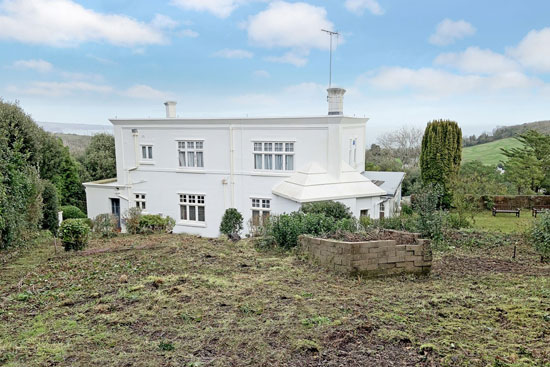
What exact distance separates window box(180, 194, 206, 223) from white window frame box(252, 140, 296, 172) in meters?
3.70

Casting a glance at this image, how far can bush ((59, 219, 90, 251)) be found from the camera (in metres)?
10.3

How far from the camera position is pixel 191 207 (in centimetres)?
2052

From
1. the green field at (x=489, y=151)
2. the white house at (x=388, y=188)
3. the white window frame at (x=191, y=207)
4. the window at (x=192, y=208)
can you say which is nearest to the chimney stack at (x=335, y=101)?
the white house at (x=388, y=188)

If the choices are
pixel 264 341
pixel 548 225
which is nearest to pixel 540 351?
pixel 264 341

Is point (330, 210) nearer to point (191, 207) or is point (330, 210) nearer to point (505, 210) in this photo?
point (191, 207)

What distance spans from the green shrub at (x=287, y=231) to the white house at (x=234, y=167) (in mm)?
5018

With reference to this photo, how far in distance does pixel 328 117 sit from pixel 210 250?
9.22m

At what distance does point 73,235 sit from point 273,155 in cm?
997

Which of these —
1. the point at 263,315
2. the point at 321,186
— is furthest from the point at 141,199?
the point at 263,315

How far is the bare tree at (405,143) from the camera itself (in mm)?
40375

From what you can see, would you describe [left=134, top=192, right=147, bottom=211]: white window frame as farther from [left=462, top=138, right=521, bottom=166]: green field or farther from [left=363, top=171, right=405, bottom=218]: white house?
[left=462, top=138, right=521, bottom=166]: green field

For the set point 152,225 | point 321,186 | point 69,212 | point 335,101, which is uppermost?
point 335,101

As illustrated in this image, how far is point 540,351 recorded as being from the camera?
4199mm

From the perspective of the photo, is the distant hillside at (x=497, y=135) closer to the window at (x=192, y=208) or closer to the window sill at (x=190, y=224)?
the window at (x=192, y=208)
